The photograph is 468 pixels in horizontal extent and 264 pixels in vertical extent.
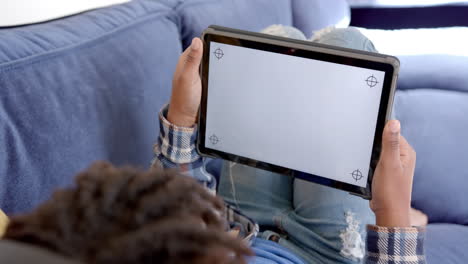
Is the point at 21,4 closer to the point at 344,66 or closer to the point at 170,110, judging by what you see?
the point at 170,110

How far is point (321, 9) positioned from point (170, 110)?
112cm

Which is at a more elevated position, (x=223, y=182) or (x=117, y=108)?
(x=117, y=108)

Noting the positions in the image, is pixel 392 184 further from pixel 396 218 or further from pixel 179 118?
pixel 179 118

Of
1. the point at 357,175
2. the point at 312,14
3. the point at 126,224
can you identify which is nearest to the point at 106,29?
the point at 357,175

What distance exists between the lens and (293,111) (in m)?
0.66

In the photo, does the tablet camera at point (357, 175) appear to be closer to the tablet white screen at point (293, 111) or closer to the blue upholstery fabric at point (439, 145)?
the tablet white screen at point (293, 111)

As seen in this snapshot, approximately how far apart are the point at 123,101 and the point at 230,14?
0.47 m

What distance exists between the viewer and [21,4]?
84cm

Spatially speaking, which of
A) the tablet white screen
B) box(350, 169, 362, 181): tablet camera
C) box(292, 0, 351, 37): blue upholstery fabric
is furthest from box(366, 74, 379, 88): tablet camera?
box(292, 0, 351, 37): blue upholstery fabric

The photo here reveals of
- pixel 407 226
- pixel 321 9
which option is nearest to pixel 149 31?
pixel 407 226

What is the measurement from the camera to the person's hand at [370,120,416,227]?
0.59m

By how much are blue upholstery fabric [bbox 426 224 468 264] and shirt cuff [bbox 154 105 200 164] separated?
16.8 inches

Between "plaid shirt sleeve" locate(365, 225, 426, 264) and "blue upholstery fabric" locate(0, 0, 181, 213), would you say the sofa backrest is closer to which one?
"blue upholstery fabric" locate(0, 0, 181, 213)

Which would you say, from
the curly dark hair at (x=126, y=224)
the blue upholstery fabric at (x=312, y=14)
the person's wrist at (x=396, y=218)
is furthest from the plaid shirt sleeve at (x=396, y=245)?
the blue upholstery fabric at (x=312, y=14)
